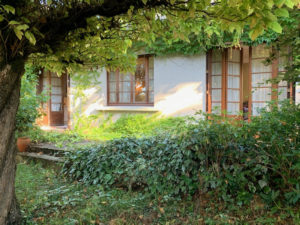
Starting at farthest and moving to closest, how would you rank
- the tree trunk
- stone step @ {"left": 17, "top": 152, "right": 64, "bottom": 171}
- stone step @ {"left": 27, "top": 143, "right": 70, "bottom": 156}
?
stone step @ {"left": 27, "top": 143, "right": 70, "bottom": 156}, stone step @ {"left": 17, "top": 152, "right": 64, "bottom": 171}, the tree trunk

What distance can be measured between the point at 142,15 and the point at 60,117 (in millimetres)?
9115

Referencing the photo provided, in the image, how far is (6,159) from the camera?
264 centimetres

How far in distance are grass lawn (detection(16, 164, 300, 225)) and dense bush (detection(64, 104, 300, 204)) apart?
0.14m

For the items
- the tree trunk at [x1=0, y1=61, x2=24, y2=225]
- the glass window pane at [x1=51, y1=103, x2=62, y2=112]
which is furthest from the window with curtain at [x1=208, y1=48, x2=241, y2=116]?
the glass window pane at [x1=51, y1=103, x2=62, y2=112]

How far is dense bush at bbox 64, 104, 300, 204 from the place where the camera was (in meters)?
2.93

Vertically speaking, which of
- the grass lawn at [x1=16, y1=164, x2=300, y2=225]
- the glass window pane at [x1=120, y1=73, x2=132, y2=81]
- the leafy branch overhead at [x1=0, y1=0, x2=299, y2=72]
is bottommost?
the grass lawn at [x1=16, y1=164, x2=300, y2=225]

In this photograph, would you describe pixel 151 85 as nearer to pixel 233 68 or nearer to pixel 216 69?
pixel 216 69

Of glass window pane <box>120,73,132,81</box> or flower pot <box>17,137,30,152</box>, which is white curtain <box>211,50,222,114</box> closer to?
glass window pane <box>120,73,132,81</box>

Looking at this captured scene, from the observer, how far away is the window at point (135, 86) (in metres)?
8.77

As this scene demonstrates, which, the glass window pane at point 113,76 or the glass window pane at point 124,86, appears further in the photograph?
the glass window pane at point 113,76

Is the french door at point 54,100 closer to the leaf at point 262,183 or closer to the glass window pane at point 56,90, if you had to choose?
the glass window pane at point 56,90

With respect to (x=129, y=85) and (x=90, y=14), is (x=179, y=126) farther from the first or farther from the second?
(x=129, y=85)

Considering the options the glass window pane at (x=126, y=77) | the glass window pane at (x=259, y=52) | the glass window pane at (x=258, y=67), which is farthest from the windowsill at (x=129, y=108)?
the glass window pane at (x=259, y=52)

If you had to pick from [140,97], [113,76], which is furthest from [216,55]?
[113,76]
